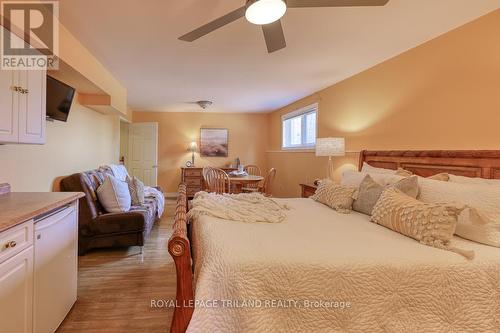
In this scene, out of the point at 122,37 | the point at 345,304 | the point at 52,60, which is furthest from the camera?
the point at 122,37

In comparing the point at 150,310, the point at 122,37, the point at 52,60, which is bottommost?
the point at 150,310

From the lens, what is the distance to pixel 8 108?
1.57 meters

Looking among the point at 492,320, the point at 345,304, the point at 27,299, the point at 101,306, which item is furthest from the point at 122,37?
the point at 492,320

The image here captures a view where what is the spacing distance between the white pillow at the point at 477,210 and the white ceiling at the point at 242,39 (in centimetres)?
136

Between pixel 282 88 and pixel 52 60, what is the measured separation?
313cm

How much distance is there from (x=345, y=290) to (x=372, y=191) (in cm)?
120

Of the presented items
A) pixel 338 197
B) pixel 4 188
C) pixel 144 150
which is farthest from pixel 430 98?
pixel 144 150

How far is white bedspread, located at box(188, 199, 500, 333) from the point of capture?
43.4 inches

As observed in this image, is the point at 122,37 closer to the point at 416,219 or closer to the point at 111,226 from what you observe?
the point at 111,226

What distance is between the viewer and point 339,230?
165 centimetres

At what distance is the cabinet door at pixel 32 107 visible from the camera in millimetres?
1698

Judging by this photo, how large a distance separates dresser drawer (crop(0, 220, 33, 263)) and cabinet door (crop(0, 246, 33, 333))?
0.03 metres

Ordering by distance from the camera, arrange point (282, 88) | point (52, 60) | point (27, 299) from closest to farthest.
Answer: point (27, 299) < point (52, 60) < point (282, 88)

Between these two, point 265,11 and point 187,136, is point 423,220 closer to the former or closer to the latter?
point 265,11
